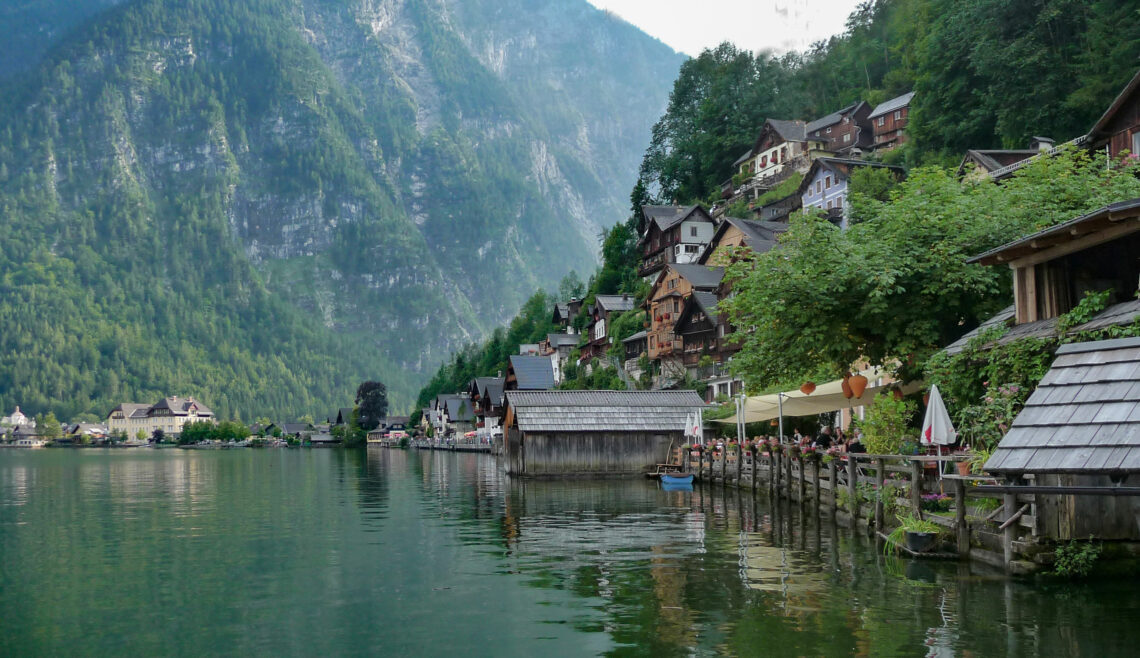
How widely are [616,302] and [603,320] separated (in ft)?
8.87

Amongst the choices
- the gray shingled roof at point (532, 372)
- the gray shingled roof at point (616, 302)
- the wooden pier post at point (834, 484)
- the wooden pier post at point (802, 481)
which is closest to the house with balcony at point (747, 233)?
the gray shingled roof at point (532, 372)

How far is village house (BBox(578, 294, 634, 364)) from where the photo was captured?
104812 millimetres

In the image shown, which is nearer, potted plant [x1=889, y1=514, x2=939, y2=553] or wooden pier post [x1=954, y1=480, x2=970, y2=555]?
wooden pier post [x1=954, y1=480, x2=970, y2=555]

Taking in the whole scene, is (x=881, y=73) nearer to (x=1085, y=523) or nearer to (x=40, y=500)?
(x=40, y=500)

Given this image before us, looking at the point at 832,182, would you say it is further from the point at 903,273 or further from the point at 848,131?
the point at 903,273

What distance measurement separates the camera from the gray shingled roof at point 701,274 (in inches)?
3155

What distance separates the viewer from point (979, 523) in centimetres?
1911

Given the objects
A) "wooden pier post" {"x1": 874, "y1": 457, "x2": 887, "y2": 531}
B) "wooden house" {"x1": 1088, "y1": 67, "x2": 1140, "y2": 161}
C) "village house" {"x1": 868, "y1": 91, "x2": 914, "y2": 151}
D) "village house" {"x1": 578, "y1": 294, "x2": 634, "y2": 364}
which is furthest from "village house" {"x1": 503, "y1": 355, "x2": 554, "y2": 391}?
"wooden pier post" {"x1": 874, "y1": 457, "x2": 887, "y2": 531}

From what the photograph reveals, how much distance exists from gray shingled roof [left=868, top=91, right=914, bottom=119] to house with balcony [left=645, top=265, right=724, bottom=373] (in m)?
24.7

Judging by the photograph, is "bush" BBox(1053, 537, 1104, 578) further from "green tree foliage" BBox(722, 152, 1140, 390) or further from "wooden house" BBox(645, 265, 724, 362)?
"wooden house" BBox(645, 265, 724, 362)

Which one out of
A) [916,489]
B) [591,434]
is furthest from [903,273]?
[591,434]

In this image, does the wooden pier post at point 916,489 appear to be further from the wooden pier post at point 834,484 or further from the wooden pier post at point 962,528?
the wooden pier post at point 834,484

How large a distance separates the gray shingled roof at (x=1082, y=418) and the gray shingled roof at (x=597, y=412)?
3782cm

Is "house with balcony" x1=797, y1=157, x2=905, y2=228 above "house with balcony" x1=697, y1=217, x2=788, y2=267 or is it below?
above
